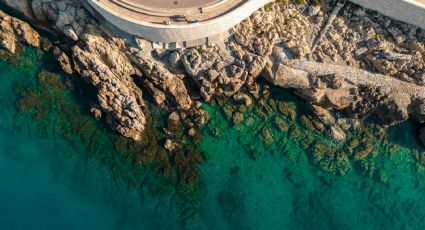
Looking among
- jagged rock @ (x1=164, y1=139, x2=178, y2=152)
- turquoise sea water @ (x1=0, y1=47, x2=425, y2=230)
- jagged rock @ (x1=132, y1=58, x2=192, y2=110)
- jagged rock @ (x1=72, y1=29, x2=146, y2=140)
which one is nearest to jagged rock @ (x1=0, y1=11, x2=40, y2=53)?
turquoise sea water @ (x1=0, y1=47, x2=425, y2=230)

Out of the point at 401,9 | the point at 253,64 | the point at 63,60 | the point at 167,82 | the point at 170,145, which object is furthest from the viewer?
the point at 63,60

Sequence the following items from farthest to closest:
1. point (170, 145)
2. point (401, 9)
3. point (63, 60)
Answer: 1. point (63, 60)
2. point (170, 145)
3. point (401, 9)

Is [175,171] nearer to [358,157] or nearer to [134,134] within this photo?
[134,134]

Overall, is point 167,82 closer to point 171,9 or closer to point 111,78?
point 111,78

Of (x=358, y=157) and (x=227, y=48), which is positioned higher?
(x=227, y=48)

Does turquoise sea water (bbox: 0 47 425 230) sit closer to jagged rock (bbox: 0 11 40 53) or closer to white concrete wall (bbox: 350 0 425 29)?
jagged rock (bbox: 0 11 40 53)

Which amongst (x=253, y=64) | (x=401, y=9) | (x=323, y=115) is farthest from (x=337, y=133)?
(x=401, y=9)

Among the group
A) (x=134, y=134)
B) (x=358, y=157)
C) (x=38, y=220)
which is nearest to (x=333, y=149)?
(x=358, y=157)
